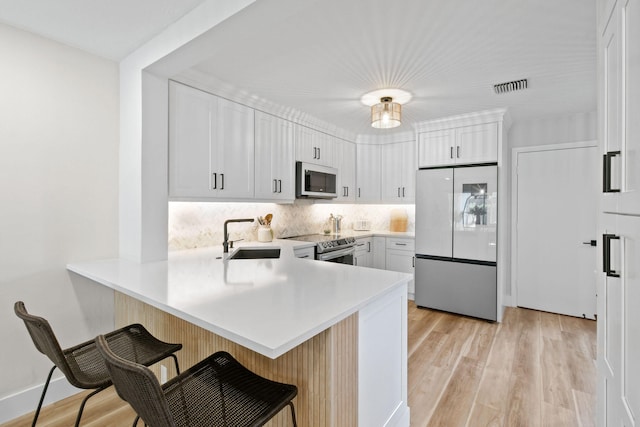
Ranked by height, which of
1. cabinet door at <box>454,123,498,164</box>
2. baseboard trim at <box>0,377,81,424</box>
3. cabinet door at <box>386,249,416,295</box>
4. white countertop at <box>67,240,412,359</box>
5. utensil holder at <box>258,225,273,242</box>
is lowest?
baseboard trim at <box>0,377,81,424</box>

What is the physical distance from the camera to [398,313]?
71.4 inches

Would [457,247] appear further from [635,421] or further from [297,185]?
[635,421]

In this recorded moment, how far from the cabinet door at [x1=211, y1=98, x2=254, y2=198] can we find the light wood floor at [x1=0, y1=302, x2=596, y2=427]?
181 cm

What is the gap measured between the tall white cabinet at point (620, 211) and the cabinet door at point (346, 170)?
132 inches

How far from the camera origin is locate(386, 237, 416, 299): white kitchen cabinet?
172 inches

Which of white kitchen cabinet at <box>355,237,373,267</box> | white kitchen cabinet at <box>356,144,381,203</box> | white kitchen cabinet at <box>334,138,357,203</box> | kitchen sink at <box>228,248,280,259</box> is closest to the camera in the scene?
kitchen sink at <box>228,248,280,259</box>

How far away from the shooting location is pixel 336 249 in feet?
12.3

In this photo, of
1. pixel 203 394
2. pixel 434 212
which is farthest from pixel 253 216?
pixel 203 394

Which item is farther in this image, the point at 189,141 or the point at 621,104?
the point at 189,141

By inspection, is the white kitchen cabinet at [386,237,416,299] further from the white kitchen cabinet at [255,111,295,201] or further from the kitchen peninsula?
the kitchen peninsula

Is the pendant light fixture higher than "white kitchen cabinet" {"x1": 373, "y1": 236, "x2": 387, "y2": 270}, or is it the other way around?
the pendant light fixture

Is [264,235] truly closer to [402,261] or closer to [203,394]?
[402,261]

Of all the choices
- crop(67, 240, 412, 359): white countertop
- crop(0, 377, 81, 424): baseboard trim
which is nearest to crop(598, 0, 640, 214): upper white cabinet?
crop(67, 240, 412, 359): white countertop

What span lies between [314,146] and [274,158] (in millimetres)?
766
